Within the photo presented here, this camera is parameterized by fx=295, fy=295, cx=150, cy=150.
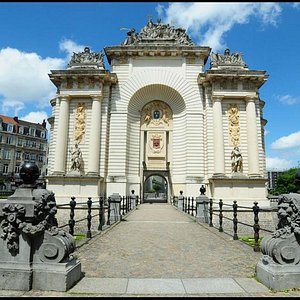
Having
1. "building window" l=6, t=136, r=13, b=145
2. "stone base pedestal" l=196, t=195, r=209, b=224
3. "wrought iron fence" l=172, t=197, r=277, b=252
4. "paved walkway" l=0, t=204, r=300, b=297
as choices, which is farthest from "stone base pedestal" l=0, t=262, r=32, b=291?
"building window" l=6, t=136, r=13, b=145

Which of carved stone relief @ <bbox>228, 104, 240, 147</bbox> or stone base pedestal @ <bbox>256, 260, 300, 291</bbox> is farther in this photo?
carved stone relief @ <bbox>228, 104, 240, 147</bbox>

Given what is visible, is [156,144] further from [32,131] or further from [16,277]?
[32,131]

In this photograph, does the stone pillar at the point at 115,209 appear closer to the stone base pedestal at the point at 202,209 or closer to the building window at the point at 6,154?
the stone base pedestal at the point at 202,209

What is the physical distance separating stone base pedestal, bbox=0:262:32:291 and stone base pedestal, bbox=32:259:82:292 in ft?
0.31

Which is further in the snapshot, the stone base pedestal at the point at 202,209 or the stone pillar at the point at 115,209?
the stone base pedestal at the point at 202,209

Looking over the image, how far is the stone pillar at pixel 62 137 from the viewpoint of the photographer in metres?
25.9

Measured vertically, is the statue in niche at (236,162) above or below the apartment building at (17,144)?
below

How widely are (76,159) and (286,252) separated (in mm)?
22583

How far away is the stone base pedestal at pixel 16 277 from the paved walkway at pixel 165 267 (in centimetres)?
14

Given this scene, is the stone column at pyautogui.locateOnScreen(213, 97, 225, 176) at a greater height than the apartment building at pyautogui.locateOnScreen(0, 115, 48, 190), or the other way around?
the apartment building at pyautogui.locateOnScreen(0, 115, 48, 190)

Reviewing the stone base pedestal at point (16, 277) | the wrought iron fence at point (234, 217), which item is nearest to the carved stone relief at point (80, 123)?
the wrought iron fence at point (234, 217)

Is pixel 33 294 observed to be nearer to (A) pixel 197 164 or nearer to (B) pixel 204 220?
(B) pixel 204 220

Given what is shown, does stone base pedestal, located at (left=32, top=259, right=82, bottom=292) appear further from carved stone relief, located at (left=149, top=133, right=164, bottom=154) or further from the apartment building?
the apartment building

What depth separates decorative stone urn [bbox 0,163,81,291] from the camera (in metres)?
4.64
